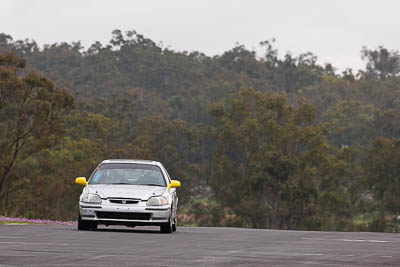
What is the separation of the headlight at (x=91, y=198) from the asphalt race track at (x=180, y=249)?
0.61m

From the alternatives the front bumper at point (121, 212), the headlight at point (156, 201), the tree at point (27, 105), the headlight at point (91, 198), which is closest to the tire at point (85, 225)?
the front bumper at point (121, 212)

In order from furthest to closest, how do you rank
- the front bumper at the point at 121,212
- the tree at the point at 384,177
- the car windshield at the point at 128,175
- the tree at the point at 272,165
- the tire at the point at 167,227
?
the tree at the point at 384,177
the tree at the point at 272,165
the car windshield at the point at 128,175
the tire at the point at 167,227
the front bumper at the point at 121,212

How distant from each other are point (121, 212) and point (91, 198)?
0.63 m

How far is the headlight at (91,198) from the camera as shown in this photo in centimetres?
1986

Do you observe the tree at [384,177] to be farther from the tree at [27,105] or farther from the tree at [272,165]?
the tree at [27,105]

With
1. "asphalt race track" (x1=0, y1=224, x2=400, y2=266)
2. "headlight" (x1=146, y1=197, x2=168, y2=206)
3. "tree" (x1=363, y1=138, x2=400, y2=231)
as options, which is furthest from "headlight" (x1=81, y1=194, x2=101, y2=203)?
"tree" (x1=363, y1=138, x2=400, y2=231)

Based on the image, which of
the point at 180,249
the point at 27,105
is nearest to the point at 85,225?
the point at 180,249

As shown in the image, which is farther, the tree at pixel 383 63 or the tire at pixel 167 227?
the tree at pixel 383 63

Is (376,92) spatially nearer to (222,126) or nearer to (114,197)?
(222,126)

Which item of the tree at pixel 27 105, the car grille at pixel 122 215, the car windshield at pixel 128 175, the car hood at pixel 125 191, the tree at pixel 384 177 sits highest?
the tree at pixel 27 105

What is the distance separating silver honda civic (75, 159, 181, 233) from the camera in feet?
65.2

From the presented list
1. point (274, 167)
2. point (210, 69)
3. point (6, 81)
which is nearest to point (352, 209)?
point (274, 167)

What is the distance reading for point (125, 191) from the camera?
2009cm

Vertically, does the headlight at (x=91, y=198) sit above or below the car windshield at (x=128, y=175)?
below
